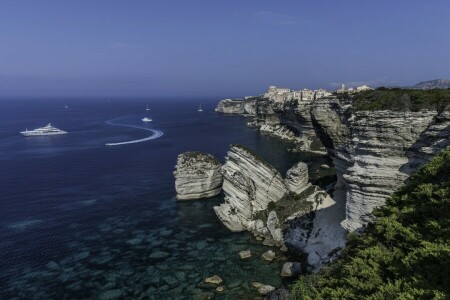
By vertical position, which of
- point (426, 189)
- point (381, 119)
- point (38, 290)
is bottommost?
point (38, 290)

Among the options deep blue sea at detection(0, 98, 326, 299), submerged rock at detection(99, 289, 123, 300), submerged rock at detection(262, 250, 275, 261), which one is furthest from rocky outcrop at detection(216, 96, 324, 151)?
submerged rock at detection(99, 289, 123, 300)

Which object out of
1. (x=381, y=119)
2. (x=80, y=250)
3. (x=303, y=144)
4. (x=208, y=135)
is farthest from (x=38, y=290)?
(x=208, y=135)

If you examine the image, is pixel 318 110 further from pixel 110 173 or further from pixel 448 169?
pixel 110 173

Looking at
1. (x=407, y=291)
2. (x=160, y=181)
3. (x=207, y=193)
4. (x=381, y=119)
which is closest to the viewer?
(x=407, y=291)

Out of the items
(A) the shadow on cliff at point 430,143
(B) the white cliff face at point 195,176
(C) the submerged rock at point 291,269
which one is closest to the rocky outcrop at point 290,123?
(B) the white cliff face at point 195,176

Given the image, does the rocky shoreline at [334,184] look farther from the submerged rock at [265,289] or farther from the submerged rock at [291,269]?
the submerged rock at [265,289]

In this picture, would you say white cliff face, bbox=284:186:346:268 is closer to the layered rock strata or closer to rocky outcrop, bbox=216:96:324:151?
the layered rock strata
